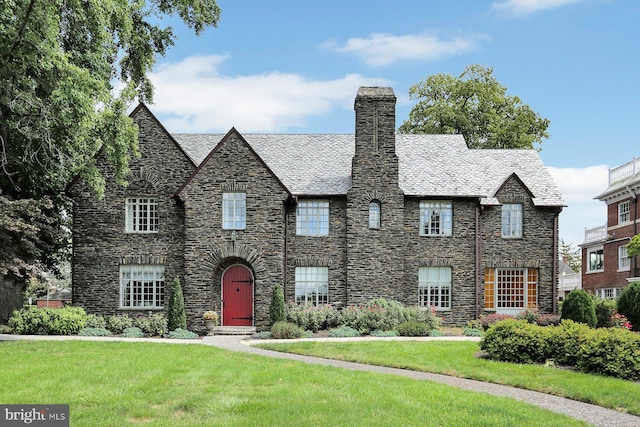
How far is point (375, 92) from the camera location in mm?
27781

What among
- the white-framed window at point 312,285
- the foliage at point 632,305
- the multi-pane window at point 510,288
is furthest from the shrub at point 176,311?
the foliage at point 632,305

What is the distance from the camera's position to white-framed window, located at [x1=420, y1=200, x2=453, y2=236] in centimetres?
2828

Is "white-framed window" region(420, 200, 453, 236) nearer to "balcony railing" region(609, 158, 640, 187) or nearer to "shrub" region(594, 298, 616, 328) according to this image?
"shrub" region(594, 298, 616, 328)

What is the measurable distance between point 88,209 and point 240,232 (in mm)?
6502

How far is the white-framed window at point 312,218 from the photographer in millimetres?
27875

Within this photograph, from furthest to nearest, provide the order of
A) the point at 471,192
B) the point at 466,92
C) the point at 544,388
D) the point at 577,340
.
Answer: the point at 466,92 → the point at 471,192 → the point at 577,340 → the point at 544,388

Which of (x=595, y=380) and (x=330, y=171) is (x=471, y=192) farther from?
(x=595, y=380)

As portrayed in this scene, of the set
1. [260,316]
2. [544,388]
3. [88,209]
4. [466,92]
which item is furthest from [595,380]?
[466,92]

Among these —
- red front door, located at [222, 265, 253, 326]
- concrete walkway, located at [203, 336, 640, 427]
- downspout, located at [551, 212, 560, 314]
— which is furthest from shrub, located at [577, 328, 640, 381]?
red front door, located at [222, 265, 253, 326]

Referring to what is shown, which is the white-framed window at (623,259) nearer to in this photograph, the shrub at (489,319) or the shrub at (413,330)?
the shrub at (489,319)

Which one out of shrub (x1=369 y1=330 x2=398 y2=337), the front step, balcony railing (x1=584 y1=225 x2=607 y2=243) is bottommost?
the front step

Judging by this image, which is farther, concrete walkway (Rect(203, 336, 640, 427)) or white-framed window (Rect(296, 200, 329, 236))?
white-framed window (Rect(296, 200, 329, 236))

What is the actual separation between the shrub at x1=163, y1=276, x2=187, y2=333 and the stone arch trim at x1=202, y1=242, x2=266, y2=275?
5.08ft

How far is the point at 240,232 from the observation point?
26.7 m
